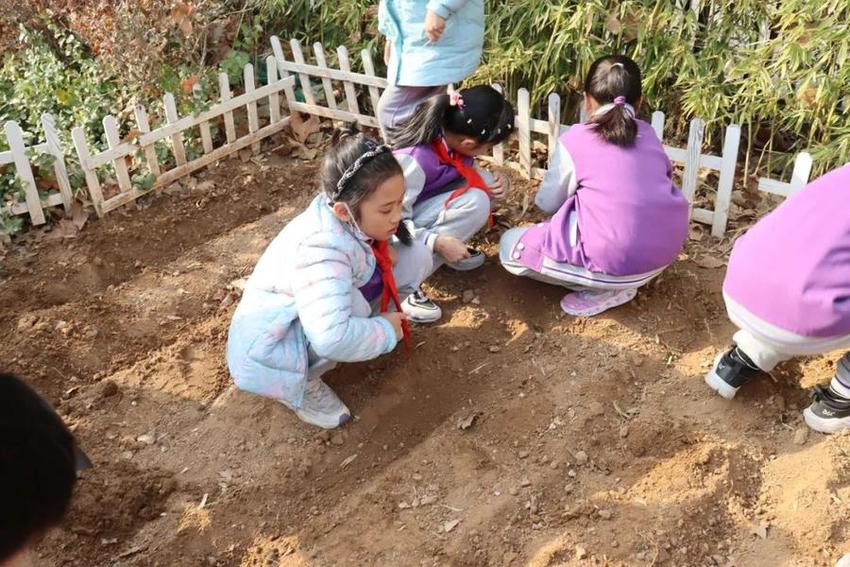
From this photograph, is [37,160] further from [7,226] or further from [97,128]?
[97,128]

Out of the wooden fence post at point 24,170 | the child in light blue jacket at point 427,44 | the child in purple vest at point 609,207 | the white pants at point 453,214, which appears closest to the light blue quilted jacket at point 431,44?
the child in light blue jacket at point 427,44

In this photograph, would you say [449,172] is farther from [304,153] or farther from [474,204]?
[304,153]

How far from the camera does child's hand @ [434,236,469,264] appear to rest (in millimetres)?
3346

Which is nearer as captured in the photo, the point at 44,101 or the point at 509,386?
the point at 509,386

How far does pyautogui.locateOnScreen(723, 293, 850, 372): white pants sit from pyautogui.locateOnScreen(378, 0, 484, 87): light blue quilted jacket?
5.98 ft

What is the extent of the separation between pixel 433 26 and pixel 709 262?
168 cm

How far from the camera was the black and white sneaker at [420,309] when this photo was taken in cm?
347

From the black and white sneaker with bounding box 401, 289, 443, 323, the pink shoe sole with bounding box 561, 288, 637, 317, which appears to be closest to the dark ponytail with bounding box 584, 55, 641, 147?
the pink shoe sole with bounding box 561, 288, 637, 317

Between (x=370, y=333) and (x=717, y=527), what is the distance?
1.30 metres

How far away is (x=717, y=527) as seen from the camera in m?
2.56

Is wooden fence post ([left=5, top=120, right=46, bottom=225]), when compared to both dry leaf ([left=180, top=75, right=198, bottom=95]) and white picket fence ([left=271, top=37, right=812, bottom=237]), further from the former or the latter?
white picket fence ([left=271, top=37, right=812, bottom=237])

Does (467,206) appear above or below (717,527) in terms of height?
above

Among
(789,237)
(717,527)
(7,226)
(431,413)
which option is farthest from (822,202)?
(7,226)

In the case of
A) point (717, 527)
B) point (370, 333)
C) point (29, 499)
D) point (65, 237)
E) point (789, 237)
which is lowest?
point (717, 527)
